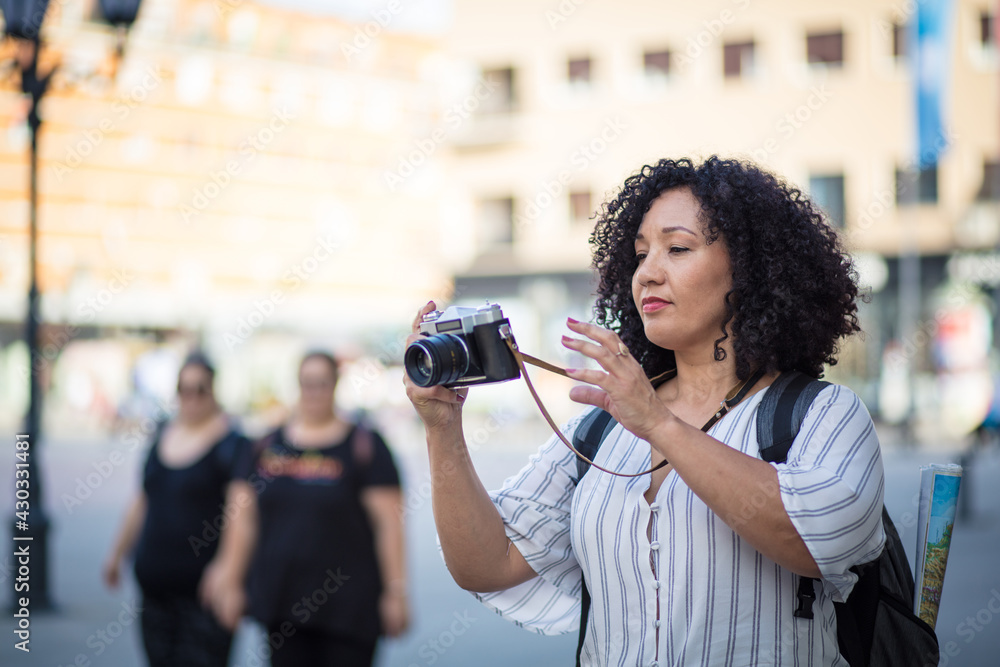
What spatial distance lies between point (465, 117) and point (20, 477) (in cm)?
2199

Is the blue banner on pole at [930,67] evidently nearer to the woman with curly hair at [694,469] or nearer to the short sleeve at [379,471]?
the short sleeve at [379,471]

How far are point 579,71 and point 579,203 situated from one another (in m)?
3.65

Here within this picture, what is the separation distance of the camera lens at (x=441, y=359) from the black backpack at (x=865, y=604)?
1.98ft

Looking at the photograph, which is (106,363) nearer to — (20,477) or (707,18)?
(707,18)

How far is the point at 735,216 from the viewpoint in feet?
6.12

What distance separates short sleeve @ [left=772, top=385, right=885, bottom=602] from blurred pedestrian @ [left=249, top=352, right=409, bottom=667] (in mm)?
2504

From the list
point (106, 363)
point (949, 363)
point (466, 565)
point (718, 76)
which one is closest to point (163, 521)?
point (466, 565)

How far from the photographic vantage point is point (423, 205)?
40.0 meters

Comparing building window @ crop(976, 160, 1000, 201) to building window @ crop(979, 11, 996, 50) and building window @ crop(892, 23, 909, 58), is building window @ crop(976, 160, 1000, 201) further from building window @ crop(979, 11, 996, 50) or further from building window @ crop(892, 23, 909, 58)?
building window @ crop(892, 23, 909, 58)

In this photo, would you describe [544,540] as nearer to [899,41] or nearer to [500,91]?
[899,41]

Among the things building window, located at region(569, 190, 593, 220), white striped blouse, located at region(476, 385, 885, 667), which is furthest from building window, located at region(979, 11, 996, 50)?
white striped blouse, located at region(476, 385, 885, 667)

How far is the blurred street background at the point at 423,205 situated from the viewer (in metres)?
7.83

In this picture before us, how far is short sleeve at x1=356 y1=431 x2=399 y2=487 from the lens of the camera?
3.96 meters

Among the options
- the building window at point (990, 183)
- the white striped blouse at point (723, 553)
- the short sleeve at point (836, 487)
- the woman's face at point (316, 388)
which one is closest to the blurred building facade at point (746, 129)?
the building window at point (990, 183)
